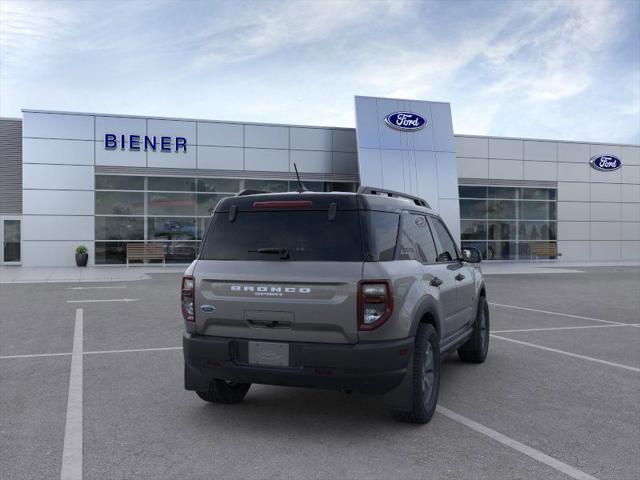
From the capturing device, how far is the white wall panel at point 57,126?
2411cm

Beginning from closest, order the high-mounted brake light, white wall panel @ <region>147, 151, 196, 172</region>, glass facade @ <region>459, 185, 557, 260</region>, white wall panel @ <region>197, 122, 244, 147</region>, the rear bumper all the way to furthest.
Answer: the rear bumper → the high-mounted brake light → white wall panel @ <region>147, 151, 196, 172</region> → white wall panel @ <region>197, 122, 244, 147</region> → glass facade @ <region>459, 185, 557, 260</region>

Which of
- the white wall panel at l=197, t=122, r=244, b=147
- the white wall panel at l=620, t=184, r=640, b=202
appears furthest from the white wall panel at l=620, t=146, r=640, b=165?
the white wall panel at l=197, t=122, r=244, b=147

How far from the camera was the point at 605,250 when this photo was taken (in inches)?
1260

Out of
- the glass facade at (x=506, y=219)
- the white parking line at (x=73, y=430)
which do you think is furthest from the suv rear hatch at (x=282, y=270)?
the glass facade at (x=506, y=219)

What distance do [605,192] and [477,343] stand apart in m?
28.9

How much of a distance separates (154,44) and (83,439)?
14202mm

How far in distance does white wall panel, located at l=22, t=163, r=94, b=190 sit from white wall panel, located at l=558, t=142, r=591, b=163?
2340 cm

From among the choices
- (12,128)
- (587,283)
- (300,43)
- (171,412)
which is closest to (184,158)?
(12,128)

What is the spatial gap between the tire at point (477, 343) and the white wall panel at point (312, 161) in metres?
20.6

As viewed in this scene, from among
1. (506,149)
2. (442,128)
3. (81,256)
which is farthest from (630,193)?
(81,256)

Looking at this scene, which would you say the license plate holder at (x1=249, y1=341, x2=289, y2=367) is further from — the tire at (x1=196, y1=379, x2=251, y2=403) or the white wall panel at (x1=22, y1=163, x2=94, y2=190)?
the white wall panel at (x1=22, y1=163, x2=94, y2=190)

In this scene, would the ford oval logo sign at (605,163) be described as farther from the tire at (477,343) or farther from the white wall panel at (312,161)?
the tire at (477,343)

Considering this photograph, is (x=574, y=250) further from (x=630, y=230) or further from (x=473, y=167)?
(x=473, y=167)

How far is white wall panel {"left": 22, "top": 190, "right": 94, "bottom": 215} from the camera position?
24.1m
